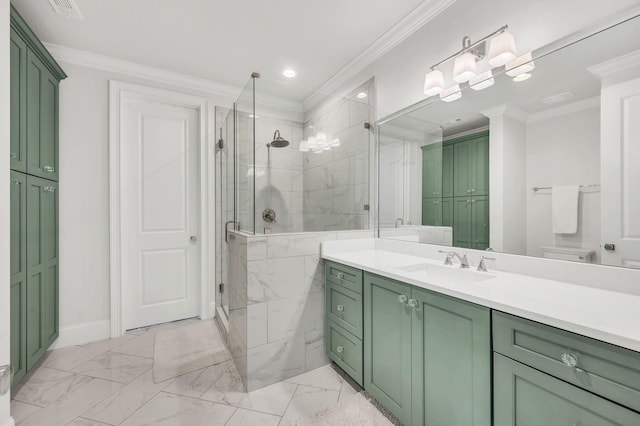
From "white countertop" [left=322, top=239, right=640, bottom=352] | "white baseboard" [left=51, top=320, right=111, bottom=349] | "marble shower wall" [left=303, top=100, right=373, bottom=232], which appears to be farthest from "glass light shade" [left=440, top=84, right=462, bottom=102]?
"white baseboard" [left=51, top=320, right=111, bottom=349]

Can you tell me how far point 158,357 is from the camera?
84.3 inches

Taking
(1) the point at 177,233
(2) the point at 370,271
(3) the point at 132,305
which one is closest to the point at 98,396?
(3) the point at 132,305

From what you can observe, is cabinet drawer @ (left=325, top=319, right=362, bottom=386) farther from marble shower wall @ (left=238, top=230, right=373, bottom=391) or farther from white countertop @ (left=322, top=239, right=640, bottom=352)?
white countertop @ (left=322, top=239, right=640, bottom=352)

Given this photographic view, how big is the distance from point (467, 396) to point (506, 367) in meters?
0.22

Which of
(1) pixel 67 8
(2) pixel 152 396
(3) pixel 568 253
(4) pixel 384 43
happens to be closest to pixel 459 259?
(3) pixel 568 253

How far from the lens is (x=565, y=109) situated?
1.24 meters

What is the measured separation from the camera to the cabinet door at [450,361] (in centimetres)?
101

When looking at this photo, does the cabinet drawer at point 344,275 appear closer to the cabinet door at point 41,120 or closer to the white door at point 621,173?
the white door at point 621,173

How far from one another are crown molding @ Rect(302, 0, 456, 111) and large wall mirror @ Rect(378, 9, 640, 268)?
58 centimetres

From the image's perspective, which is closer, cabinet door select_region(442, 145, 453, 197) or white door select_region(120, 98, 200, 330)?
cabinet door select_region(442, 145, 453, 197)

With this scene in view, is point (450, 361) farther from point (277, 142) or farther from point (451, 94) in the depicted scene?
point (277, 142)

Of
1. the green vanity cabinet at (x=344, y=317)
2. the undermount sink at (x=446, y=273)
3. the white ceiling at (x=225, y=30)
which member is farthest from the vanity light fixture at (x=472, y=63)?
the green vanity cabinet at (x=344, y=317)

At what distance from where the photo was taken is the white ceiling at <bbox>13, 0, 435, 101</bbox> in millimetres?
1863

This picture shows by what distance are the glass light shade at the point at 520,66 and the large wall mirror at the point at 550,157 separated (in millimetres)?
25
